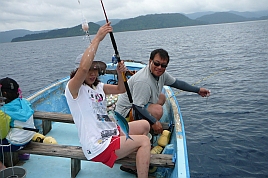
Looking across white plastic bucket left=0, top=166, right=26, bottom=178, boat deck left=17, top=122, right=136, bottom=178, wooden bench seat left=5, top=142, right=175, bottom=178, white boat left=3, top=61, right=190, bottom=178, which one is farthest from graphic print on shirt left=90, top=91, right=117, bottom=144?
white plastic bucket left=0, top=166, right=26, bottom=178

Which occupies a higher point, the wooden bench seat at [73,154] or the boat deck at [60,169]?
the wooden bench seat at [73,154]

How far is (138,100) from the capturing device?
4047mm

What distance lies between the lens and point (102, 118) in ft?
10.0

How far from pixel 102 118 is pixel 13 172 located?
1.61 metres

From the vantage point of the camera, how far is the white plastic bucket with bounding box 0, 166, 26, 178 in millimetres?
3352

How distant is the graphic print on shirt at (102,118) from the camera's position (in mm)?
2973

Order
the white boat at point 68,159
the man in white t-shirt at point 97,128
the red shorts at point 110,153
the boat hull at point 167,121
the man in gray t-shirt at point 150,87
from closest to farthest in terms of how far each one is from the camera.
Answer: the man in white t-shirt at point 97,128 → the red shorts at point 110,153 → the boat hull at point 167,121 → the white boat at point 68,159 → the man in gray t-shirt at point 150,87

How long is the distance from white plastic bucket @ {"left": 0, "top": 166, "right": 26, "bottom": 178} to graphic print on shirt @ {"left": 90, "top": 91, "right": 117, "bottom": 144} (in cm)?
141

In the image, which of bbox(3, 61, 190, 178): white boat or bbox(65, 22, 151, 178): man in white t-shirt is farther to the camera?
bbox(3, 61, 190, 178): white boat

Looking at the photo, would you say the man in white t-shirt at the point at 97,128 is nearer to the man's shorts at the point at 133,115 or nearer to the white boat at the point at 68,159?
the white boat at the point at 68,159

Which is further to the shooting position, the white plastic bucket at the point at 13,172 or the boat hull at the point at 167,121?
the white plastic bucket at the point at 13,172

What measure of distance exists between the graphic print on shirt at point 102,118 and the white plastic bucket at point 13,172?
4.61ft

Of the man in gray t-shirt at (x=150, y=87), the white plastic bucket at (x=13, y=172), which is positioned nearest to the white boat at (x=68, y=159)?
the white plastic bucket at (x=13, y=172)

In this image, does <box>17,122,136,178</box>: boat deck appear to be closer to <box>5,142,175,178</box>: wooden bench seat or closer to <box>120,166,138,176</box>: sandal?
<box>120,166,138,176</box>: sandal
